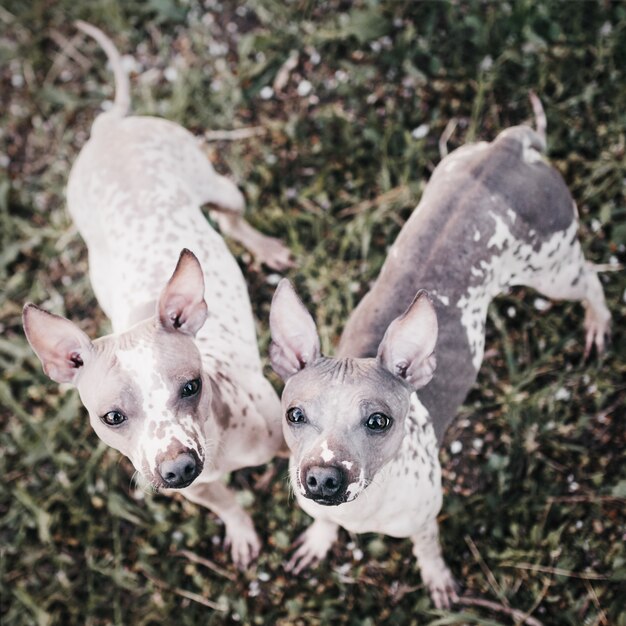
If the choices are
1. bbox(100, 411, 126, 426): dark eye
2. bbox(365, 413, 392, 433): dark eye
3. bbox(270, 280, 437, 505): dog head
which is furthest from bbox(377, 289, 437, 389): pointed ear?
bbox(100, 411, 126, 426): dark eye

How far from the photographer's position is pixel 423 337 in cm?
286

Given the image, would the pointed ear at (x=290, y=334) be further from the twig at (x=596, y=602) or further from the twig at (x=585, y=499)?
the twig at (x=596, y=602)

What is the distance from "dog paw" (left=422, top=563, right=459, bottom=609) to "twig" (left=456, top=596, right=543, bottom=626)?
0.19 feet

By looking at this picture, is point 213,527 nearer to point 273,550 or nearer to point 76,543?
point 273,550

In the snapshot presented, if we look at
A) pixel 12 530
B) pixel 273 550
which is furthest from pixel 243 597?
pixel 12 530

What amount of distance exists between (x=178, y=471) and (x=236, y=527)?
1455 millimetres

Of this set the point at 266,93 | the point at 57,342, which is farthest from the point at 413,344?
the point at 266,93

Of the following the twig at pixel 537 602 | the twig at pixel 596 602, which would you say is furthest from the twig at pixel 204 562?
the twig at pixel 596 602

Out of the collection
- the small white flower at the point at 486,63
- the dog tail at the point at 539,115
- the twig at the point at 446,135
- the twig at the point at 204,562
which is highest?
the small white flower at the point at 486,63

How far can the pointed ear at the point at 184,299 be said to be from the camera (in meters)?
2.92

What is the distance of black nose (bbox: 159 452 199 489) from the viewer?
275cm

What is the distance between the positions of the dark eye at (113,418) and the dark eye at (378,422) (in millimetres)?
942

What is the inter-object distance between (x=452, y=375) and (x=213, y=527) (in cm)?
175

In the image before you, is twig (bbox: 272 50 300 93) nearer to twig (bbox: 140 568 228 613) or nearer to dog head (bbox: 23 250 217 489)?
dog head (bbox: 23 250 217 489)
